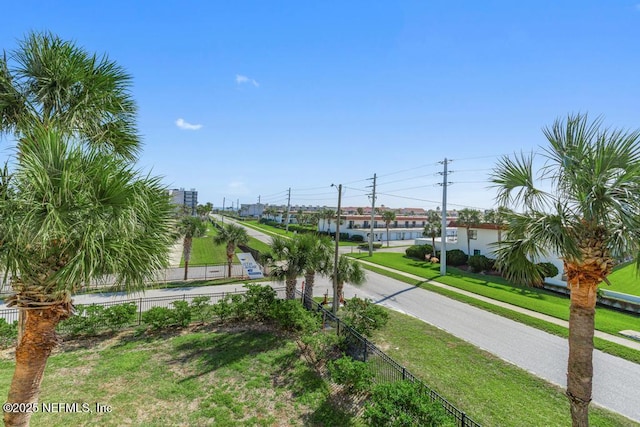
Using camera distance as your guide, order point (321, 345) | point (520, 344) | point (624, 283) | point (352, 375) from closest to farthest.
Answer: point (352, 375)
point (321, 345)
point (520, 344)
point (624, 283)

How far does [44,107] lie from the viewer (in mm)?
4727

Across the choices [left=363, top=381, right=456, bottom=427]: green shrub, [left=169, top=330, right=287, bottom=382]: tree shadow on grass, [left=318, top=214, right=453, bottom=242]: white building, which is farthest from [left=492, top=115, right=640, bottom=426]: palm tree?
[left=318, top=214, right=453, bottom=242]: white building

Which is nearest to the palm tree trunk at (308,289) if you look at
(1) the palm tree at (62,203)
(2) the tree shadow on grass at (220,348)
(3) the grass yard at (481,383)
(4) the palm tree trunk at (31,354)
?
(2) the tree shadow on grass at (220,348)

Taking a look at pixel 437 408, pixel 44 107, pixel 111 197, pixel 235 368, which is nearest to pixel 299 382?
pixel 235 368

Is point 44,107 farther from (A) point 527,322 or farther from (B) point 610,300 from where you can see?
(B) point 610,300

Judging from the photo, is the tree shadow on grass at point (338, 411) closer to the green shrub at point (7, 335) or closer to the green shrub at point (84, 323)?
the green shrub at point (84, 323)

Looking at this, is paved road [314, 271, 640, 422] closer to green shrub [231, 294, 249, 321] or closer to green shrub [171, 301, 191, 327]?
green shrub [231, 294, 249, 321]

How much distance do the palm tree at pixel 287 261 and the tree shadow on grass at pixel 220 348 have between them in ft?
7.90

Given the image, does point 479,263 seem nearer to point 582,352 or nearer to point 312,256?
point 312,256

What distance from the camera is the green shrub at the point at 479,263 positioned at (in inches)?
1019

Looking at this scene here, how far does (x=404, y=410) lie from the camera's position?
575cm

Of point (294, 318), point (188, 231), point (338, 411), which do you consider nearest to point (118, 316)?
point (294, 318)

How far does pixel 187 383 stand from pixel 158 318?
443 centimetres

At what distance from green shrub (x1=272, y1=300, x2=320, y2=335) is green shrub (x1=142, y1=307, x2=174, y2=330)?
4.20 metres
